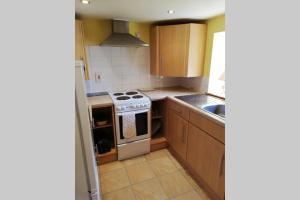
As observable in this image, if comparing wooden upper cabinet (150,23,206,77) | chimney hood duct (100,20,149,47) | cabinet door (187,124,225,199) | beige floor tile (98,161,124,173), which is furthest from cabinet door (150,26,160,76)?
A: beige floor tile (98,161,124,173)

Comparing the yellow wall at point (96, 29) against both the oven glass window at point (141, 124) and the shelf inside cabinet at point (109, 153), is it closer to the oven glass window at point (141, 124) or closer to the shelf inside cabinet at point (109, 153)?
the oven glass window at point (141, 124)

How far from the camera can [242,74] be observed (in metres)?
0.32

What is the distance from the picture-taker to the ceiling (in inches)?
57.5

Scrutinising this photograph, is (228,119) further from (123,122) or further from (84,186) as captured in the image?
(123,122)

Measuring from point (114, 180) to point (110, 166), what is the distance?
0.27 m

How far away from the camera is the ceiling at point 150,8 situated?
1.46 meters

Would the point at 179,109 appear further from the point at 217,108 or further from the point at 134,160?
the point at 134,160

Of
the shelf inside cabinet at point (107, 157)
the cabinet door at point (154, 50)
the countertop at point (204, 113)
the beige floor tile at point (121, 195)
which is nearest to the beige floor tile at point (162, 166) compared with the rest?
the beige floor tile at point (121, 195)

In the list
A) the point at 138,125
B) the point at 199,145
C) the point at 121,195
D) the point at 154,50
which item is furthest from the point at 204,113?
the point at 154,50

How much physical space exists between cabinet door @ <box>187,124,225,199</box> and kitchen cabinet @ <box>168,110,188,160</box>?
10 centimetres

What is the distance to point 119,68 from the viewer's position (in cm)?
238

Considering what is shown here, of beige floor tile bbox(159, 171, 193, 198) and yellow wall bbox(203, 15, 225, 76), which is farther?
yellow wall bbox(203, 15, 225, 76)

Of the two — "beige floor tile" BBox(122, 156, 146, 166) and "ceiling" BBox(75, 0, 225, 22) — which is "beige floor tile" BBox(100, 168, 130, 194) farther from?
"ceiling" BBox(75, 0, 225, 22)

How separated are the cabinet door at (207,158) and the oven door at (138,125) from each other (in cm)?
62
